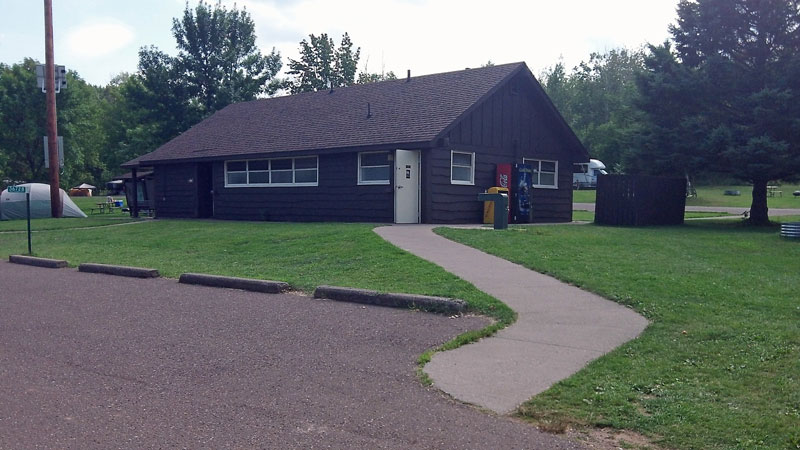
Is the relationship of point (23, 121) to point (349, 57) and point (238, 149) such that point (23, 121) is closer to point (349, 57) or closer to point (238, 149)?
point (349, 57)

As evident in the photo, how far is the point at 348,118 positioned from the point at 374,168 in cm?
327

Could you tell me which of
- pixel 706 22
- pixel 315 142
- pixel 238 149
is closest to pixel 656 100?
pixel 706 22

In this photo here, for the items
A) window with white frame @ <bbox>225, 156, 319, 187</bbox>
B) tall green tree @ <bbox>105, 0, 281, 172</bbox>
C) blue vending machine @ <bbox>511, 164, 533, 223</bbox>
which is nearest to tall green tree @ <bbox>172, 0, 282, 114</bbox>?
tall green tree @ <bbox>105, 0, 281, 172</bbox>

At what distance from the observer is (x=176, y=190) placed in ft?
94.2

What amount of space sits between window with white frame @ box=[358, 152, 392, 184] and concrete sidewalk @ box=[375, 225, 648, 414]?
32.4 ft

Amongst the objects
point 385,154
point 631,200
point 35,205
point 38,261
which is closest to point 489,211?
point 385,154

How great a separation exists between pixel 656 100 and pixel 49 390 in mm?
22255

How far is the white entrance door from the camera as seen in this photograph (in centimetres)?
2022

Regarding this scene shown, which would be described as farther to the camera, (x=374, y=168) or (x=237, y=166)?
(x=237, y=166)

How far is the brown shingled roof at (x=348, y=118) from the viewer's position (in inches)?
822

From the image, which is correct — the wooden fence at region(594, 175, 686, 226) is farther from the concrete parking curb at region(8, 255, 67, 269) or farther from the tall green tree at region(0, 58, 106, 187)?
the tall green tree at region(0, 58, 106, 187)

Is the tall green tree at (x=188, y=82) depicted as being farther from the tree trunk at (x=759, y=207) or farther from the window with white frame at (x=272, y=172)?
the tree trunk at (x=759, y=207)

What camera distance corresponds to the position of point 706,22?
75.5ft

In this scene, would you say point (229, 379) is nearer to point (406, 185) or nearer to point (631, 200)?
point (406, 185)
